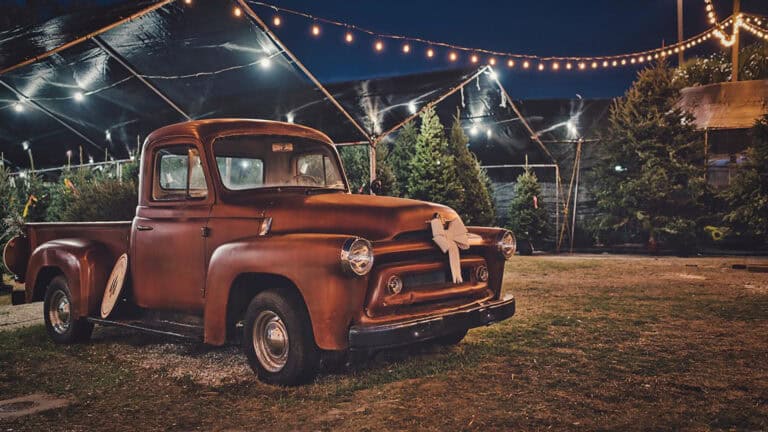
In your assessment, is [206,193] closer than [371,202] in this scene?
No

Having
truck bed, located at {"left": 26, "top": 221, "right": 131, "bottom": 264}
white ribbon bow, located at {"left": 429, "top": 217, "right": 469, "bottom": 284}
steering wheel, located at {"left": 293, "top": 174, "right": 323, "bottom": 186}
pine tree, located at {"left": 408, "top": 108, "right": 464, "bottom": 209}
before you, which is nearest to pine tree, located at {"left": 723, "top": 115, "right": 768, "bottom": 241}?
pine tree, located at {"left": 408, "top": 108, "right": 464, "bottom": 209}

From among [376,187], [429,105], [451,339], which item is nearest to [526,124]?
[429,105]

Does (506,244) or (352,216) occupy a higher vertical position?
(352,216)

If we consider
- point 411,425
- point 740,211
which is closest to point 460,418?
point 411,425

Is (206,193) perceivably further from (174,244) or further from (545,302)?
(545,302)

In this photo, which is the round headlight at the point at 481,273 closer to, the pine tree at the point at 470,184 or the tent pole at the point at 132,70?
the tent pole at the point at 132,70

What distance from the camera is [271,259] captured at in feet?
13.9

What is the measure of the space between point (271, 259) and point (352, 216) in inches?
27.5

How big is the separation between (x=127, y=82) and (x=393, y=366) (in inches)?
447

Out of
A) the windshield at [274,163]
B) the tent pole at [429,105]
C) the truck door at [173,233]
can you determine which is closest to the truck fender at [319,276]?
the truck door at [173,233]

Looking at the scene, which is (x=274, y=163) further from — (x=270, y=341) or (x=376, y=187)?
(x=270, y=341)

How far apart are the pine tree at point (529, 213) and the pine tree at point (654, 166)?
1.78 m

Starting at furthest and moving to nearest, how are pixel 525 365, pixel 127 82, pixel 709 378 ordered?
1. pixel 127 82
2. pixel 525 365
3. pixel 709 378

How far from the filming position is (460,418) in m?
3.74
